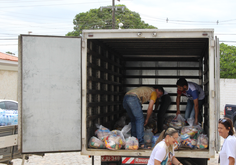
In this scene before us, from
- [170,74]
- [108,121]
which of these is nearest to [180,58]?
[170,74]

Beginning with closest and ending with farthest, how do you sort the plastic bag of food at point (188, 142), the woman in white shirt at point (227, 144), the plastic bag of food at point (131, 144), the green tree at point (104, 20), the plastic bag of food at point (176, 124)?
the woman in white shirt at point (227, 144) < the plastic bag of food at point (131, 144) < the plastic bag of food at point (188, 142) < the plastic bag of food at point (176, 124) < the green tree at point (104, 20)

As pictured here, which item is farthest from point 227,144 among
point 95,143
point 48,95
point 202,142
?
point 48,95

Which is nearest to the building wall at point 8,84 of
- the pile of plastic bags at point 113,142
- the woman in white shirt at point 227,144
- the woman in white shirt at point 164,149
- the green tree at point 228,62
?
the pile of plastic bags at point 113,142

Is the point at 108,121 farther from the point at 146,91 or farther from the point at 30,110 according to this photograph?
the point at 30,110

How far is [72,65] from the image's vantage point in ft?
15.3

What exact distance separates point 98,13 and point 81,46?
31216 millimetres

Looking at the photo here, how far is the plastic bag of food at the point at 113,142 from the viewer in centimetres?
495

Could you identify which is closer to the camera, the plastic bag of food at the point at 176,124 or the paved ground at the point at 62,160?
the plastic bag of food at the point at 176,124

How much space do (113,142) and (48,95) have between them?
4.54 feet

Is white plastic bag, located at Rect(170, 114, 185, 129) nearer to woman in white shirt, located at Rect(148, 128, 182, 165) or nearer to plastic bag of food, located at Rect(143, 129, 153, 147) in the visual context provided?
plastic bag of food, located at Rect(143, 129, 153, 147)

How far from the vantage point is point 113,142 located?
500 cm

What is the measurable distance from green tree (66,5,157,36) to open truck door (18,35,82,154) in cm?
2936

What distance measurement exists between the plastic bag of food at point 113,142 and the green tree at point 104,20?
29.2m

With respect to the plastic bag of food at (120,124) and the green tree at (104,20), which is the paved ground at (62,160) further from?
the green tree at (104,20)
